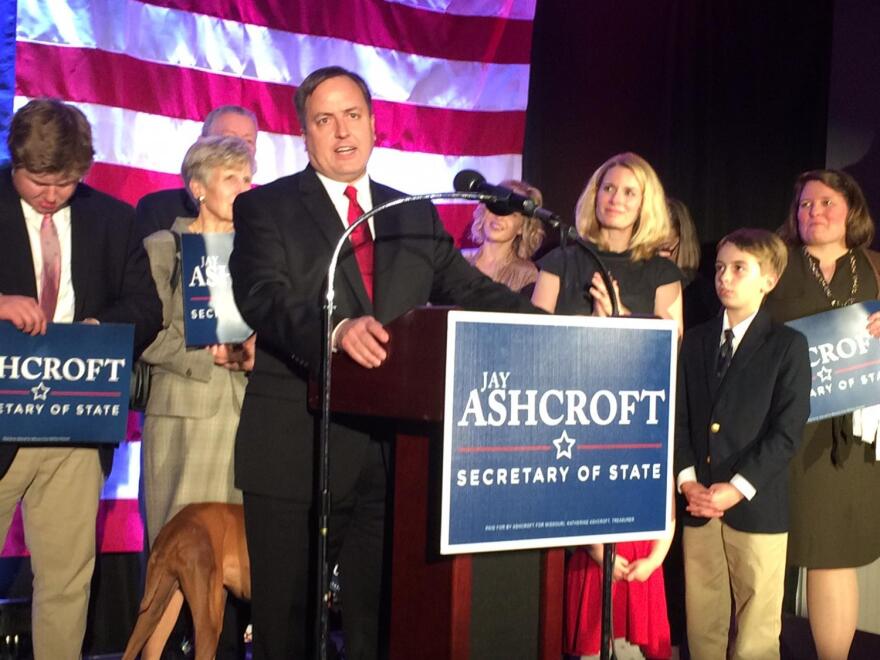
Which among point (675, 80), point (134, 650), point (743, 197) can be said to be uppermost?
point (675, 80)

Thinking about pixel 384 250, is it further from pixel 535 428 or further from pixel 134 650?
pixel 134 650

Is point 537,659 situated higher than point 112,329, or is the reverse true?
point 112,329

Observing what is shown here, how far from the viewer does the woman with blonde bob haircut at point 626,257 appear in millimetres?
3893

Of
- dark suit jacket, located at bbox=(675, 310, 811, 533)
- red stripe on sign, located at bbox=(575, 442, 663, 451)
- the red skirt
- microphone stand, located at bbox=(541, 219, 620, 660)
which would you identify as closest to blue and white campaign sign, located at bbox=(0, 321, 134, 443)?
microphone stand, located at bbox=(541, 219, 620, 660)

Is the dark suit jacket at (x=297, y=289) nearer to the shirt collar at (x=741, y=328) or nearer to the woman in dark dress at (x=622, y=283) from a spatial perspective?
the woman in dark dress at (x=622, y=283)

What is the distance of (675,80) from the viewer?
18.3 ft

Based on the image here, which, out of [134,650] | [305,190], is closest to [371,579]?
[305,190]

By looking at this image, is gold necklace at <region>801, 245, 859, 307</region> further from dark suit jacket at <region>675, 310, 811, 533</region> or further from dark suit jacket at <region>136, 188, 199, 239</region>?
dark suit jacket at <region>136, 188, 199, 239</region>

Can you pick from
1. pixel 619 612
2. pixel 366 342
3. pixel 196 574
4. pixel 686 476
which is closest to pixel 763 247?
pixel 686 476

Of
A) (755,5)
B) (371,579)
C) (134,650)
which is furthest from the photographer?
(755,5)

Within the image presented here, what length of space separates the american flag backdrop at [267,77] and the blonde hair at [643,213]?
143 cm

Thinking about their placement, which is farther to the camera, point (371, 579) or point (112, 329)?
point (112, 329)

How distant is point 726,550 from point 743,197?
8.44 ft

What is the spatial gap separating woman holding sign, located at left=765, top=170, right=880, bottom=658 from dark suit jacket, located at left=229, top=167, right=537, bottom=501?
1945mm
